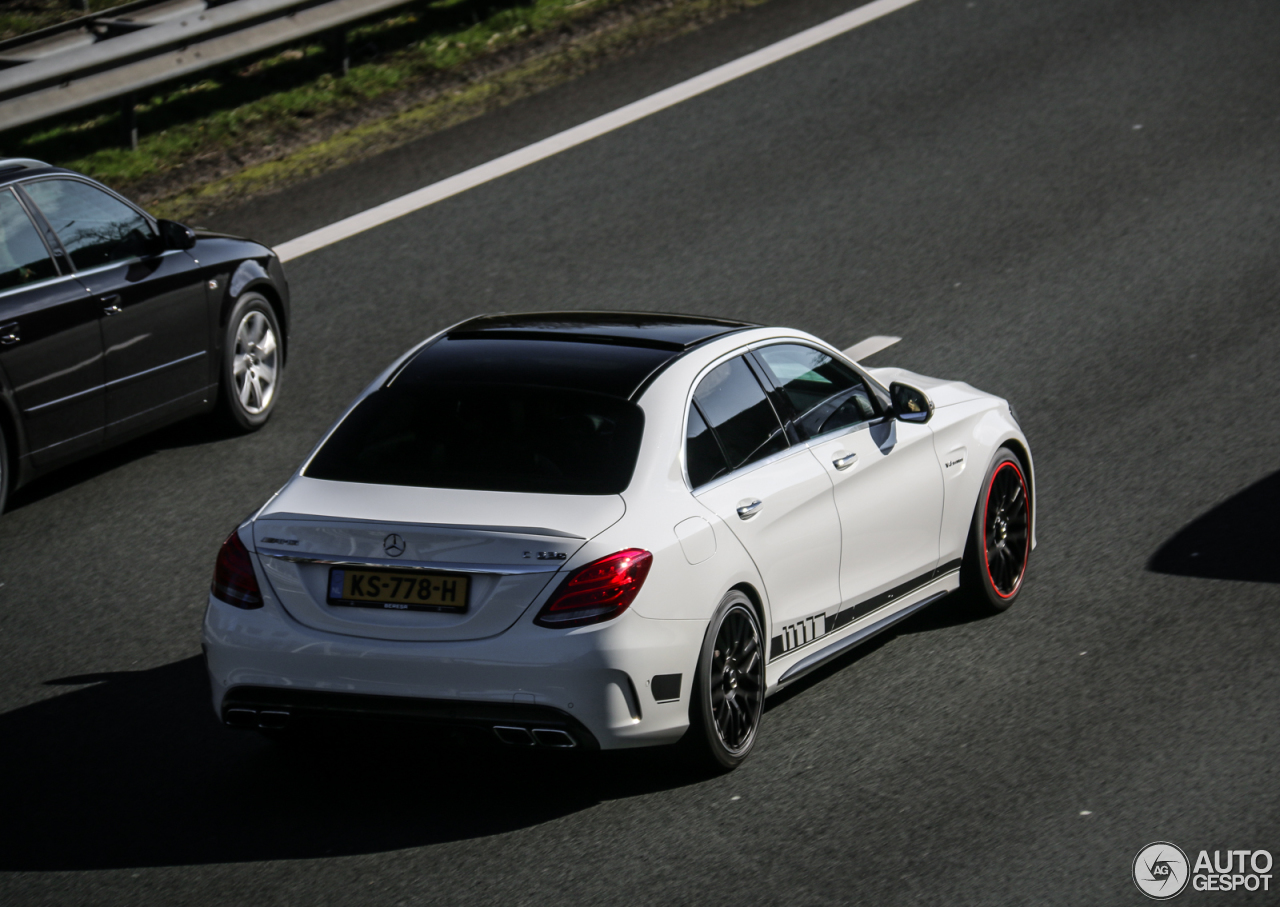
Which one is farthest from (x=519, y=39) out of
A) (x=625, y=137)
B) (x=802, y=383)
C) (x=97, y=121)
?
(x=802, y=383)

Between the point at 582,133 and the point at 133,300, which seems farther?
the point at 582,133

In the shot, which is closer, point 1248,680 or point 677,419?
point 677,419

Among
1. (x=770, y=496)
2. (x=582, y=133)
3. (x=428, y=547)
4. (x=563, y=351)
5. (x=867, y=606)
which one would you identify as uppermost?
(x=563, y=351)

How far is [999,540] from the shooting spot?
7762mm

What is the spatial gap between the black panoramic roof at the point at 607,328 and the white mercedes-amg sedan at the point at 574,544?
2 cm

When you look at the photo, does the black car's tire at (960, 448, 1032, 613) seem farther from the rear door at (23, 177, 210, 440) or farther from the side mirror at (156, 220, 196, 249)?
the side mirror at (156, 220, 196, 249)

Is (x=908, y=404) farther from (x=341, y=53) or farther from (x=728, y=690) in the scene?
(x=341, y=53)

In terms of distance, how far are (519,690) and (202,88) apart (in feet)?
35.9

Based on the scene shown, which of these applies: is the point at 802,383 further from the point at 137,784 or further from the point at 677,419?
the point at 137,784

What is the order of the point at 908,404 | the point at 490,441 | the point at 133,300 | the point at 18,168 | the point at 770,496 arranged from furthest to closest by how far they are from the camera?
1. the point at 133,300
2. the point at 18,168
3. the point at 908,404
4. the point at 770,496
5. the point at 490,441

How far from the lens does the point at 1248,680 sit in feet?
22.0

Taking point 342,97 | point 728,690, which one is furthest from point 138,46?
point 728,690

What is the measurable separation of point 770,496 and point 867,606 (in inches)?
36.4

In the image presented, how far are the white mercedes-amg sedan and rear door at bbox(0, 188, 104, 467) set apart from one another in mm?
2852
